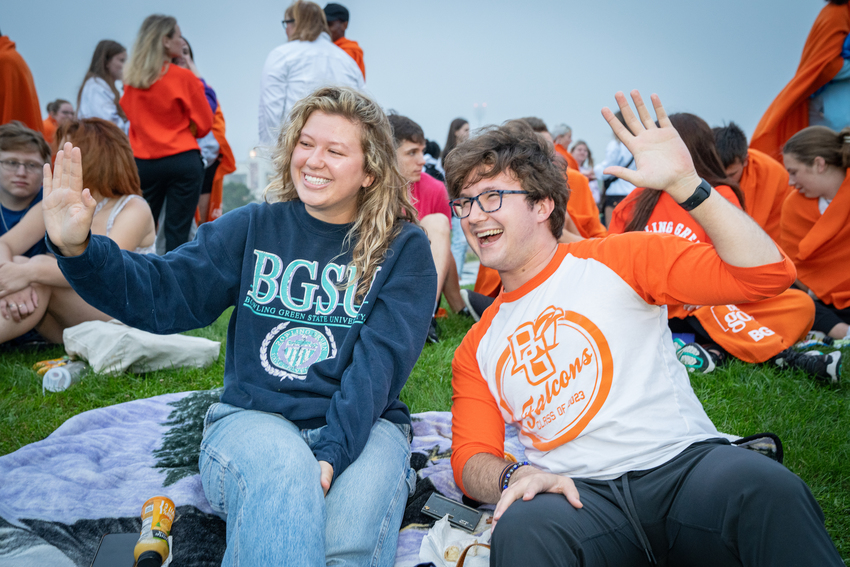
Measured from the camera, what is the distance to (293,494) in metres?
1.61

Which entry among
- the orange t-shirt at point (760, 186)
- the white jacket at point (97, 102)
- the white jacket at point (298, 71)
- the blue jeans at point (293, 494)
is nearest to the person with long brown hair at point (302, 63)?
the white jacket at point (298, 71)

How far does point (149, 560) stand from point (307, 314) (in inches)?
34.7

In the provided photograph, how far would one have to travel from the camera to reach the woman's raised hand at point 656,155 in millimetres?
1617

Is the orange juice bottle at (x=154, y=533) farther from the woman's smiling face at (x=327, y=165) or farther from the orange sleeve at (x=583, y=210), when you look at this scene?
the orange sleeve at (x=583, y=210)

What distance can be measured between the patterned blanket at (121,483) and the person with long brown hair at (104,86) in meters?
3.91

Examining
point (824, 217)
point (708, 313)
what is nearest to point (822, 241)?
point (824, 217)

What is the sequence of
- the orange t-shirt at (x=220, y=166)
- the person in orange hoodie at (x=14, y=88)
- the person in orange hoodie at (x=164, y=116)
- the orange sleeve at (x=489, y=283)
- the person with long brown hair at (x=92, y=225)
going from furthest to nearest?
the orange t-shirt at (x=220, y=166) < the person in orange hoodie at (x=164, y=116) < the person in orange hoodie at (x=14, y=88) < the orange sleeve at (x=489, y=283) < the person with long brown hair at (x=92, y=225)

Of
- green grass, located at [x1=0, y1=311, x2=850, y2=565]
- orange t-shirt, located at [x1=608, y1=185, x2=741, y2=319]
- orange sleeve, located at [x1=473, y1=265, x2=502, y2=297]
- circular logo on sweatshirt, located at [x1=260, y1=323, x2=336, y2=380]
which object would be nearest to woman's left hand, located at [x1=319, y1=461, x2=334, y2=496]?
circular logo on sweatshirt, located at [x1=260, y1=323, x2=336, y2=380]

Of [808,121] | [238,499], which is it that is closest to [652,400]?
[238,499]

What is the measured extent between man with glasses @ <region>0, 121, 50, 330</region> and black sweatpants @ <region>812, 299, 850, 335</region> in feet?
17.8

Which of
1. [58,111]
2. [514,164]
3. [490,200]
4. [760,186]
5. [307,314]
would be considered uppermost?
[514,164]

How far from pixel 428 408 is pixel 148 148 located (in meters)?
3.69

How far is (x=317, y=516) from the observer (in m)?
1.60

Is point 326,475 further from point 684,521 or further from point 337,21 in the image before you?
point 337,21
